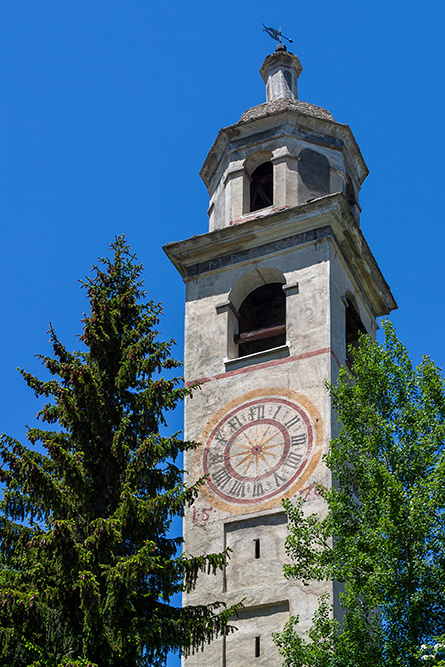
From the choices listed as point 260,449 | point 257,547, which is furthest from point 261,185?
point 257,547

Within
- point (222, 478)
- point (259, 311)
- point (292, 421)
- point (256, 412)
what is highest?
point (259, 311)

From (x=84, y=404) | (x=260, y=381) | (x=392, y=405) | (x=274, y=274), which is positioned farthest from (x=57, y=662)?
(x=274, y=274)

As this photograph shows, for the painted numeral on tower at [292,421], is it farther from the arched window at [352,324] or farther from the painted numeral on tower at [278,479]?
the arched window at [352,324]

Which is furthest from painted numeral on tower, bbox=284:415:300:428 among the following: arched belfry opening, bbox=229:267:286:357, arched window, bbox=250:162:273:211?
arched window, bbox=250:162:273:211

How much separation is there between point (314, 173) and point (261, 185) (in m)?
1.80

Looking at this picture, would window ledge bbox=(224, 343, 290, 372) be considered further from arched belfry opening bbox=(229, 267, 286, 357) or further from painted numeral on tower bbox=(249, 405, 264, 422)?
painted numeral on tower bbox=(249, 405, 264, 422)

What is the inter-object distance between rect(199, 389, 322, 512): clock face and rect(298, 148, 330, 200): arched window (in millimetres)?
5859

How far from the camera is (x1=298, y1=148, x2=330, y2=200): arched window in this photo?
28953 mm

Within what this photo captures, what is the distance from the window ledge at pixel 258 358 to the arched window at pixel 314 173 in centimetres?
456

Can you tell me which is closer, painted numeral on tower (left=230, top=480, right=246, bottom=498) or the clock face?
the clock face

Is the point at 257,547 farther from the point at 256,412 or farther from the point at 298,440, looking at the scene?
the point at 256,412

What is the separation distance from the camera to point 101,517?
1628 centimetres

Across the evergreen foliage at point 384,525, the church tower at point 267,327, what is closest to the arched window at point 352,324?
the church tower at point 267,327

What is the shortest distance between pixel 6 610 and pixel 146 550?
178cm
